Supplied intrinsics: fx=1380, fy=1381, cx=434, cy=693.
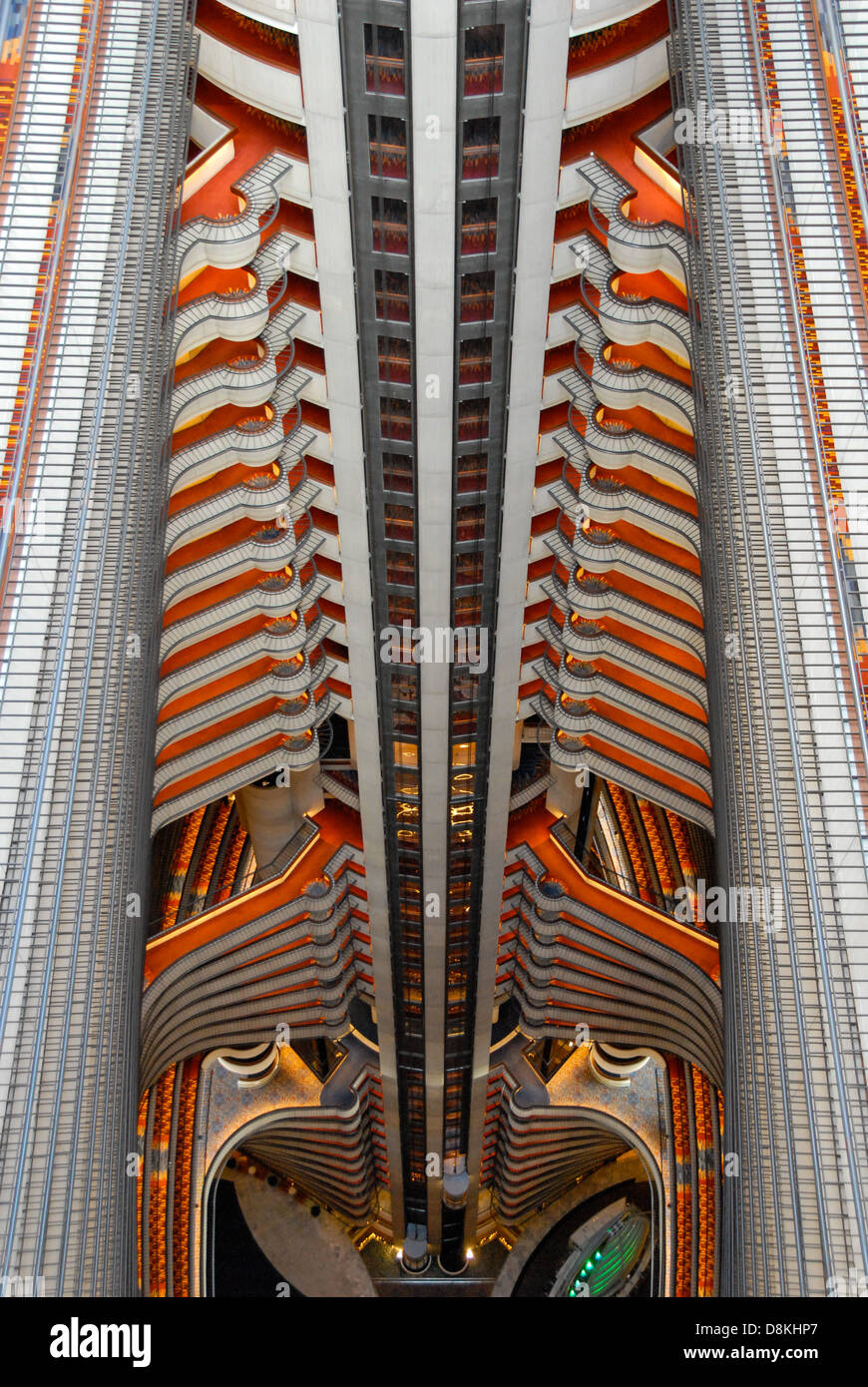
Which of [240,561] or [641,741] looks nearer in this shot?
[240,561]

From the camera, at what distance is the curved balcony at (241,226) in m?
35.1

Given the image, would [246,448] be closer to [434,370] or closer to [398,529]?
[398,529]

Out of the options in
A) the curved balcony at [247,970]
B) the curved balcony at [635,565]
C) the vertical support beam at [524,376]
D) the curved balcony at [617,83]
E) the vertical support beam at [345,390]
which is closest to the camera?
the vertical support beam at [524,376]

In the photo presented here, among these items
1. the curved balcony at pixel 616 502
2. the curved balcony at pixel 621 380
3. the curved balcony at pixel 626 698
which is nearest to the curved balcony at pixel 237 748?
the curved balcony at pixel 626 698

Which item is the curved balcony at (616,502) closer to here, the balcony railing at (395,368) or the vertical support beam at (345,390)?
the balcony railing at (395,368)

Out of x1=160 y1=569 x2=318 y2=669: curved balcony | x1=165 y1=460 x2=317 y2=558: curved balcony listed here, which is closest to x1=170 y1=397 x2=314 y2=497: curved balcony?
x1=165 y1=460 x2=317 y2=558: curved balcony

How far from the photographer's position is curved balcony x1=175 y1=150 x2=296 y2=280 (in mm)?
35125

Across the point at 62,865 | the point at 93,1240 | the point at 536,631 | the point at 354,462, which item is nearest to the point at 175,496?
the point at 354,462

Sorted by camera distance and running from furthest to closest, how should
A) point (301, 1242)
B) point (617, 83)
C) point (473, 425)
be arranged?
1. point (301, 1242)
2. point (473, 425)
3. point (617, 83)

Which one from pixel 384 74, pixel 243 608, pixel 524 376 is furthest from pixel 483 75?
pixel 243 608

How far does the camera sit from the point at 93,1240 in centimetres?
2480

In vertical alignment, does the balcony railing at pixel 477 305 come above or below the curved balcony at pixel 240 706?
above

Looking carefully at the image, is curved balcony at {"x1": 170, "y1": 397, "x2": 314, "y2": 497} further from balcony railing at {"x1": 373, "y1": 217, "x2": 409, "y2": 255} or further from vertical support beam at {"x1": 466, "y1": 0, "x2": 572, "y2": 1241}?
balcony railing at {"x1": 373, "y1": 217, "x2": 409, "y2": 255}

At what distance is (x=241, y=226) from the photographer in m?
35.6
